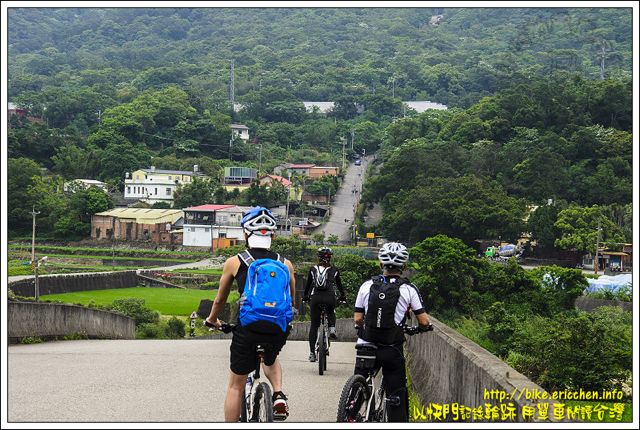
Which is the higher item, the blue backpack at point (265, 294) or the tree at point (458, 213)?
the tree at point (458, 213)

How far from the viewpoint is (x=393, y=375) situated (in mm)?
5984

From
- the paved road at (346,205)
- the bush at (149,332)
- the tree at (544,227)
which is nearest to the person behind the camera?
the bush at (149,332)

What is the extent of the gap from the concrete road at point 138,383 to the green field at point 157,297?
89.7ft

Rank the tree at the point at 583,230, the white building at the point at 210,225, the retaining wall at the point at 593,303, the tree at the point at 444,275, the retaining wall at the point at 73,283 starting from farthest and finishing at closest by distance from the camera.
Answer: the white building at the point at 210,225 → the tree at the point at 583,230 → the retaining wall at the point at 73,283 → the retaining wall at the point at 593,303 → the tree at the point at 444,275

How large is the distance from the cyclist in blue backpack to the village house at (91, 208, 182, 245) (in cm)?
7385

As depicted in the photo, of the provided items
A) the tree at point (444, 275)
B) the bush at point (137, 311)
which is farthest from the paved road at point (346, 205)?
the bush at point (137, 311)

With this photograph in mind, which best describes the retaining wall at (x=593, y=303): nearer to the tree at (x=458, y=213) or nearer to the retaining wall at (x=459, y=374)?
the tree at (x=458, y=213)

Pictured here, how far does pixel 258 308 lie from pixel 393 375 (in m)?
1.04

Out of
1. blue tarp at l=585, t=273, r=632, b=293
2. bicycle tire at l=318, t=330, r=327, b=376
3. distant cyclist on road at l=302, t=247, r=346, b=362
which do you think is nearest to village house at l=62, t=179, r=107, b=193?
blue tarp at l=585, t=273, r=632, b=293

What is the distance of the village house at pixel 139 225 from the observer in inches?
3155

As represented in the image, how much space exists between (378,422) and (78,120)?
414ft

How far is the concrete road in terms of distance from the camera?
7.20 meters

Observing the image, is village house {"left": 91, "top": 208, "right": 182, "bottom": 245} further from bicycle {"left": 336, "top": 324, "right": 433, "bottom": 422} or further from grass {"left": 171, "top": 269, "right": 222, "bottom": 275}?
bicycle {"left": 336, "top": 324, "right": 433, "bottom": 422}

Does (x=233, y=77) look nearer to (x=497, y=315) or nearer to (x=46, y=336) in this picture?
(x=497, y=315)
